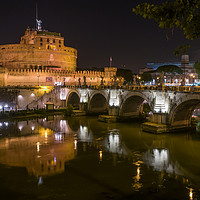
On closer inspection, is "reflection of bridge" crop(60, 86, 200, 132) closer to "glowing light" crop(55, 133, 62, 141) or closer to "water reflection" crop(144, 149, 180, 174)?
"water reflection" crop(144, 149, 180, 174)

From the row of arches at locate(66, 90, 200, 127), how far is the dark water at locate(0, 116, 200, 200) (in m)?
1.81

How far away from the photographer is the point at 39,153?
1658cm

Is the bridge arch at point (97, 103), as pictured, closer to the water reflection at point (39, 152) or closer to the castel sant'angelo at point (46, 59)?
the water reflection at point (39, 152)

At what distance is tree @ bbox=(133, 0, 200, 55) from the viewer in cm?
555

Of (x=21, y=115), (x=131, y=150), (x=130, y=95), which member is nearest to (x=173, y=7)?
(x=131, y=150)

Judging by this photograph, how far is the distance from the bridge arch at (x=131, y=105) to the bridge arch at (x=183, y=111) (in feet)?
20.8

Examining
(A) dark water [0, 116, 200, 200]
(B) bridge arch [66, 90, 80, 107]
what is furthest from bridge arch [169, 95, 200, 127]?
(B) bridge arch [66, 90, 80, 107]

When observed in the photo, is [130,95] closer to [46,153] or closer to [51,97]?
[46,153]

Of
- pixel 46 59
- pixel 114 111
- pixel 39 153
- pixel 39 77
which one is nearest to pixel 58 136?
pixel 39 153

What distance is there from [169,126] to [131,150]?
5956mm

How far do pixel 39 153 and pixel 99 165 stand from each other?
16.2 ft

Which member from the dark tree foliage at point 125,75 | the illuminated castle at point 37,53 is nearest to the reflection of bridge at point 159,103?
the illuminated castle at point 37,53

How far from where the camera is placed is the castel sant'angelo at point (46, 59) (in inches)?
2090

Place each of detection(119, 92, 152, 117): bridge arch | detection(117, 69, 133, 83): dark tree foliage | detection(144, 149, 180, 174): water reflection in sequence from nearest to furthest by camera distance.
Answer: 1. detection(144, 149, 180, 174): water reflection
2. detection(119, 92, 152, 117): bridge arch
3. detection(117, 69, 133, 83): dark tree foliage
